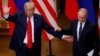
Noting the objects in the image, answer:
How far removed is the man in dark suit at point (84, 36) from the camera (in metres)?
4.11

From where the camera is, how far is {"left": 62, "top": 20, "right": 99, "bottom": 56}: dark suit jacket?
13.5 ft

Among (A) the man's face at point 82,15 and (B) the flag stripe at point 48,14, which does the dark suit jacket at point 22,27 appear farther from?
(B) the flag stripe at point 48,14

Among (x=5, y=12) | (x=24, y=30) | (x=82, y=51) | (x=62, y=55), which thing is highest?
(x=5, y=12)

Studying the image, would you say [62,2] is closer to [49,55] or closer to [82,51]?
[49,55]

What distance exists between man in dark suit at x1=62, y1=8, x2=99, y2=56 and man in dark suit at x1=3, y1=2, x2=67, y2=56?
361 millimetres

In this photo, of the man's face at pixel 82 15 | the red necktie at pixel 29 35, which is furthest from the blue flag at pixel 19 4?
the man's face at pixel 82 15

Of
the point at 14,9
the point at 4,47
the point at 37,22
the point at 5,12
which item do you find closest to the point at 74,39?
the point at 37,22

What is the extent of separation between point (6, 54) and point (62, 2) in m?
5.28

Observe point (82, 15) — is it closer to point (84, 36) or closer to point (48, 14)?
point (84, 36)

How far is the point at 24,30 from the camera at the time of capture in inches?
169

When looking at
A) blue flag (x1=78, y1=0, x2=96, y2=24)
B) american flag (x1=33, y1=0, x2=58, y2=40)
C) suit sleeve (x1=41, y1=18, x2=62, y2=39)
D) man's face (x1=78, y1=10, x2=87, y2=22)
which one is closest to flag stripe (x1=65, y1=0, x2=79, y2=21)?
blue flag (x1=78, y1=0, x2=96, y2=24)

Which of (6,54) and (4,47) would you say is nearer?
(6,54)

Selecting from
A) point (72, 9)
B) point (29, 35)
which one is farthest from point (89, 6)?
point (29, 35)

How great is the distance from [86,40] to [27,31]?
864 millimetres
